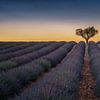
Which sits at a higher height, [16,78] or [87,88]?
[16,78]

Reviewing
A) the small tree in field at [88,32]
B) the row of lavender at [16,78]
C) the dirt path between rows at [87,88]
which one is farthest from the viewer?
Answer: the small tree in field at [88,32]

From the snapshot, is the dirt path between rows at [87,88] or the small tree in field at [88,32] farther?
the small tree in field at [88,32]

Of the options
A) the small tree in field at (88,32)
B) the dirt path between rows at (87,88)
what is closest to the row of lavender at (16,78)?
the dirt path between rows at (87,88)

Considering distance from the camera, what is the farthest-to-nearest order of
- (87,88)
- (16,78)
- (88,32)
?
(88,32)
(87,88)
(16,78)

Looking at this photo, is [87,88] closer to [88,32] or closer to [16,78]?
[16,78]

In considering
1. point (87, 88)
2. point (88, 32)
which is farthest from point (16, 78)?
point (88, 32)

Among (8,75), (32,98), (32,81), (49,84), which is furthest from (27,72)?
(32,98)

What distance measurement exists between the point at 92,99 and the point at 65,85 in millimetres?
1058

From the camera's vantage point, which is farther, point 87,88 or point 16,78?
point 87,88

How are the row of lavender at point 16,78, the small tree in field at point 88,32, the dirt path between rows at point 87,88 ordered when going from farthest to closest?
1. the small tree in field at point 88,32
2. the dirt path between rows at point 87,88
3. the row of lavender at point 16,78

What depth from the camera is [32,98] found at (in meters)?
4.98

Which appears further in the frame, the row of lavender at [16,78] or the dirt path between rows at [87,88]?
the dirt path between rows at [87,88]

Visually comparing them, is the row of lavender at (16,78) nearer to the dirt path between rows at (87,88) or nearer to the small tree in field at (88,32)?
the dirt path between rows at (87,88)

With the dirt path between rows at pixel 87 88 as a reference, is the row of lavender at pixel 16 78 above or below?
above
